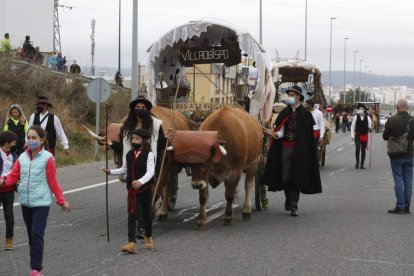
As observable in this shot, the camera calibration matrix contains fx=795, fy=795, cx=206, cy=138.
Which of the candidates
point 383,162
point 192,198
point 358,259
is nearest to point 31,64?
point 383,162

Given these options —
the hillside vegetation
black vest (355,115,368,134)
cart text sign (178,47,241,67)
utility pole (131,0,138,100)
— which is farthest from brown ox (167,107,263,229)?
utility pole (131,0,138,100)

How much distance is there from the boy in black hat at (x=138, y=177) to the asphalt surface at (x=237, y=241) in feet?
1.16

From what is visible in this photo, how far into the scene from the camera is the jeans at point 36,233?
7.75 m

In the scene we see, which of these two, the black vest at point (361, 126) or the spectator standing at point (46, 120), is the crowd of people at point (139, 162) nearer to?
the spectator standing at point (46, 120)

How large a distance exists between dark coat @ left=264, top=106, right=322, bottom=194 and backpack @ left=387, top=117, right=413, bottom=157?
1.30m

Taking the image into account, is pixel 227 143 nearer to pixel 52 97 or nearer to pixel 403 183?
pixel 403 183

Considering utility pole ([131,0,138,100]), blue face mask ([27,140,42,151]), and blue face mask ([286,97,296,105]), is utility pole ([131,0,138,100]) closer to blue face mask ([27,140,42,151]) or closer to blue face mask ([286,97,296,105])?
blue face mask ([286,97,296,105])

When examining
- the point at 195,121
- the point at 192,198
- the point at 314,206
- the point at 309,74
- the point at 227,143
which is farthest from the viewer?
the point at 309,74

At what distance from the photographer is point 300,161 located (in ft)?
42.6

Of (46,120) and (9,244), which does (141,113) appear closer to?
(9,244)

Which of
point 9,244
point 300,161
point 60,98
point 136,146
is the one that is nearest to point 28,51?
point 60,98

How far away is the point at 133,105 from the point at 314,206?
5.23 metres

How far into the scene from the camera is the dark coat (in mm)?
12984

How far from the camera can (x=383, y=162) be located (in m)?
A: 27.3
